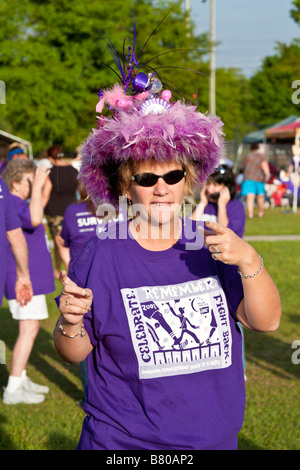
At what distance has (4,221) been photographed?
4.29m

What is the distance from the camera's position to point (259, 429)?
15.0ft

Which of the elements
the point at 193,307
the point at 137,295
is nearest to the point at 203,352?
the point at 193,307

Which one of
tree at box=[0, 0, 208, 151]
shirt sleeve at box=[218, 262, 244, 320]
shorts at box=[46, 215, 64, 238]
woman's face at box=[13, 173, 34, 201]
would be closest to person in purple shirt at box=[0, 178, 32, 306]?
woman's face at box=[13, 173, 34, 201]

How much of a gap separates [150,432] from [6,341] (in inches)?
204

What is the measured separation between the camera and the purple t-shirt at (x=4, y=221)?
4156mm

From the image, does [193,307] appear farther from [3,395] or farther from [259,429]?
[3,395]

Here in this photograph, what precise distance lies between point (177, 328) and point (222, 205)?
3.01 meters

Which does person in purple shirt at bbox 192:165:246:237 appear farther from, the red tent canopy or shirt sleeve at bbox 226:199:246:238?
the red tent canopy

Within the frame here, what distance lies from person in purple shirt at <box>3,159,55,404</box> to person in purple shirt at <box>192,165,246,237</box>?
56.3 inches

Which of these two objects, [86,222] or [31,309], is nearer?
[86,222]

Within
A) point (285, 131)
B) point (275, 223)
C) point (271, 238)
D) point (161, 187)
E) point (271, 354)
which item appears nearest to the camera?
point (161, 187)

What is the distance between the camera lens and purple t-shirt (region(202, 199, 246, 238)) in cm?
508

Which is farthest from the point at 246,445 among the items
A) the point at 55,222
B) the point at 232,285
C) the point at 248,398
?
the point at 55,222

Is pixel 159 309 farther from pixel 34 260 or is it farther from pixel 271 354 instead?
pixel 271 354
